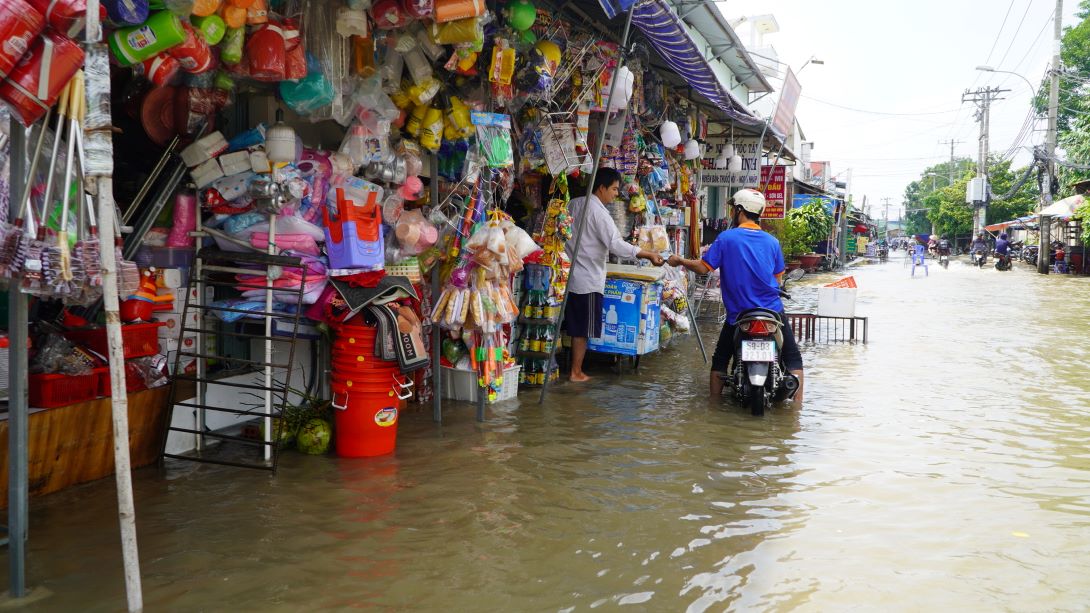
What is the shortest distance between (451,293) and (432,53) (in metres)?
1.70

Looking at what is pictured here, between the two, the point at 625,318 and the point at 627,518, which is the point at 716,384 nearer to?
the point at 625,318

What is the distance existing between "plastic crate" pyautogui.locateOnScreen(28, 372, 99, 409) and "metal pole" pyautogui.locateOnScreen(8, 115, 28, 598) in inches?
42.6

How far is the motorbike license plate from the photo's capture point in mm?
6250

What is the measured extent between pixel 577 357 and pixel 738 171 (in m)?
6.43

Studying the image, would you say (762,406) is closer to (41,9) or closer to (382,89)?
(382,89)

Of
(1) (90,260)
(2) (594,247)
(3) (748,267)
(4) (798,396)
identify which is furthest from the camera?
→ (2) (594,247)

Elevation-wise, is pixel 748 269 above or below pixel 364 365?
above

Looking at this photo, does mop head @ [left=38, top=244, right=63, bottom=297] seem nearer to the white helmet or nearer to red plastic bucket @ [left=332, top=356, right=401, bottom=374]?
red plastic bucket @ [left=332, top=356, right=401, bottom=374]

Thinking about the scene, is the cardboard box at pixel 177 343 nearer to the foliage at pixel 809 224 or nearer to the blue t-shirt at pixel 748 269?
the blue t-shirt at pixel 748 269

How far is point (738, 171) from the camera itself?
12.8 metres

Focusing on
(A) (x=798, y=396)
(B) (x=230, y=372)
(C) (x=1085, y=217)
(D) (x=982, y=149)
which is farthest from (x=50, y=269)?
(D) (x=982, y=149)

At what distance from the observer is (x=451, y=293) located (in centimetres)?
590

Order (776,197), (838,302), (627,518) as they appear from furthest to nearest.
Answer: (776,197) < (838,302) < (627,518)

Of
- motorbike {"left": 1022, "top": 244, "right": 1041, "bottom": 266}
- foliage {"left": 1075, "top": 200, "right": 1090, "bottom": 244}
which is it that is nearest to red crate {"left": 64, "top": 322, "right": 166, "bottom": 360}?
foliage {"left": 1075, "top": 200, "right": 1090, "bottom": 244}
